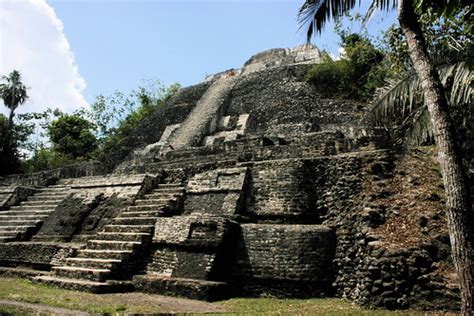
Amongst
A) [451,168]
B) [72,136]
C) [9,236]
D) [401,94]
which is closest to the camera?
[451,168]

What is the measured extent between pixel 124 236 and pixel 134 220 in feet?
1.91

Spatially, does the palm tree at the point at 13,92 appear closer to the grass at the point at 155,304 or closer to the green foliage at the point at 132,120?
the green foliage at the point at 132,120

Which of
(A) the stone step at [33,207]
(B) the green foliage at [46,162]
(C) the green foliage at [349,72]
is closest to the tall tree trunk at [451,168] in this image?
(A) the stone step at [33,207]

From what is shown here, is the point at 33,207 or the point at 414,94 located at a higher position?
the point at 414,94

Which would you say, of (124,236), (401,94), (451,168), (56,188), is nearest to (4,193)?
(56,188)

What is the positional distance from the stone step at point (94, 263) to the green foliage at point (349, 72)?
1074 centimetres

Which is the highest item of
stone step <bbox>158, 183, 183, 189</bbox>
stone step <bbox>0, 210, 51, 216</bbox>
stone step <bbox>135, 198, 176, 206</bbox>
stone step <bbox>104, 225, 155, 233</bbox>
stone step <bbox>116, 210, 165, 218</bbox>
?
stone step <bbox>158, 183, 183, 189</bbox>

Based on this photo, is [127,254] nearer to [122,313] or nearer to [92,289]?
[92,289]

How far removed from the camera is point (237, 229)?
297 inches

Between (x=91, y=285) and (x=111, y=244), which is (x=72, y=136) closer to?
(x=111, y=244)

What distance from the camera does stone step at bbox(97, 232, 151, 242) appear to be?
795cm

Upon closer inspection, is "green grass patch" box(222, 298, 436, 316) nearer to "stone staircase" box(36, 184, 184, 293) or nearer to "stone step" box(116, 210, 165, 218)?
"stone staircase" box(36, 184, 184, 293)

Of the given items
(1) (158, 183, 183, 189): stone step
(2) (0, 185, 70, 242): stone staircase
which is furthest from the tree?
(2) (0, 185, 70, 242): stone staircase

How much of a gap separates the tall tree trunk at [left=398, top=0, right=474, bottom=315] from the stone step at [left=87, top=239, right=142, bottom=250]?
5369 millimetres
